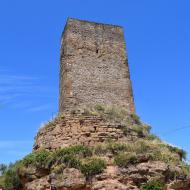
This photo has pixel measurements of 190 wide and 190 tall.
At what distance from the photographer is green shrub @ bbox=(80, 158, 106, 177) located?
13023 millimetres

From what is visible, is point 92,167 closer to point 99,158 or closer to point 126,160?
point 99,158

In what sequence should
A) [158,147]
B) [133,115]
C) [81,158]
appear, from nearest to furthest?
[81,158] < [158,147] < [133,115]

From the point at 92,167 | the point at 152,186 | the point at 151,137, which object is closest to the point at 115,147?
the point at 92,167

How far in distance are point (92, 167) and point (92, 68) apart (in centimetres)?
592

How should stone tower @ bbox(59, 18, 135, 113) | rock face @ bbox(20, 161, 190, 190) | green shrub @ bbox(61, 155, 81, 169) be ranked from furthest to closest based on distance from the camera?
stone tower @ bbox(59, 18, 135, 113) → green shrub @ bbox(61, 155, 81, 169) → rock face @ bbox(20, 161, 190, 190)

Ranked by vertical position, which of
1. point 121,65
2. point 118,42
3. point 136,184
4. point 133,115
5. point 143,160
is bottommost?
point 136,184

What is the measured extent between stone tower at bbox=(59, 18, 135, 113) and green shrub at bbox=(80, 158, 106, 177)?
A: 12.0 feet

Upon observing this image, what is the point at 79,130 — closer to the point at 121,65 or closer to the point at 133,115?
the point at 133,115

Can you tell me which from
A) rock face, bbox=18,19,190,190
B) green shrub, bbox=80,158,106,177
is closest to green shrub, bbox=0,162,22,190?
rock face, bbox=18,19,190,190

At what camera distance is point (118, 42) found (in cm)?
1888

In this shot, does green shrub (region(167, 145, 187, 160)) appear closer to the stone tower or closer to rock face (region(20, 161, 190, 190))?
rock face (region(20, 161, 190, 190))

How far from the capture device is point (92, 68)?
1761cm

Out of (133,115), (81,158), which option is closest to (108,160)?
(81,158)

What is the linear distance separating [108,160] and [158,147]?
7.32 feet
